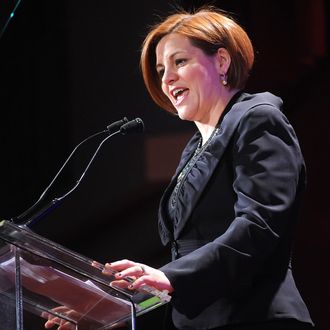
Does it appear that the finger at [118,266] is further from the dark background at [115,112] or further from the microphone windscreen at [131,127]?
the dark background at [115,112]

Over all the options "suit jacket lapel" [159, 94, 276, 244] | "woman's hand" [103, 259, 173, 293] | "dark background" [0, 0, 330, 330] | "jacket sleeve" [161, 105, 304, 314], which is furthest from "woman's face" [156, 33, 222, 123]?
"dark background" [0, 0, 330, 330]

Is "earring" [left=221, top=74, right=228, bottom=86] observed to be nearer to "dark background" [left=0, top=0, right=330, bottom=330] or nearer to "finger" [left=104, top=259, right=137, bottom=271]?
"finger" [left=104, top=259, right=137, bottom=271]

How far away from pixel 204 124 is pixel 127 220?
1.27 m

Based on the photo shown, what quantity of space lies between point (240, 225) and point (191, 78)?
1.67 feet

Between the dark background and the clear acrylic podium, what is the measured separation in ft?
4.23

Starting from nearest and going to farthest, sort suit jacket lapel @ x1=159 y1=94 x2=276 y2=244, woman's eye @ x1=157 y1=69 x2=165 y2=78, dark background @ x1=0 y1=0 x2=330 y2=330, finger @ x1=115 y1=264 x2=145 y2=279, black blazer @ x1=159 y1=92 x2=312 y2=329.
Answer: finger @ x1=115 y1=264 x2=145 y2=279 < black blazer @ x1=159 y1=92 x2=312 y2=329 < suit jacket lapel @ x1=159 y1=94 x2=276 y2=244 < woman's eye @ x1=157 y1=69 x2=165 y2=78 < dark background @ x1=0 y1=0 x2=330 y2=330

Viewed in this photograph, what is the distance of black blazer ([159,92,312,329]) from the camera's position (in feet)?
4.82

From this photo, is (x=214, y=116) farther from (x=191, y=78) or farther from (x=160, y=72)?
(x=160, y=72)

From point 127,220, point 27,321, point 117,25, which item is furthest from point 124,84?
point 27,321

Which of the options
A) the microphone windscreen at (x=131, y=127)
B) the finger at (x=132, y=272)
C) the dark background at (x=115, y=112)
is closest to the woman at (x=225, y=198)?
the finger at (x=132, y=272)

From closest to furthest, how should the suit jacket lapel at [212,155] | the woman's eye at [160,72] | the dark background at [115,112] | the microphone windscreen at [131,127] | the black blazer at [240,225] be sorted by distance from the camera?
the black blazer at [240,225], the suit jacket lapel at [212,155], the microphone windscreen at [131,127], the woman's eye at [160,72], the dark background at [115,112]

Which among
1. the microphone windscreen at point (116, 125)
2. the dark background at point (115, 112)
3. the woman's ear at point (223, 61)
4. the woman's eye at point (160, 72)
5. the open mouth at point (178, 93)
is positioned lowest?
the dark background at point (115, 112)

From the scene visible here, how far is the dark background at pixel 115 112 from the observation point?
8.74 ft

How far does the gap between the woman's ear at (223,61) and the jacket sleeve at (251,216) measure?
0.85ft
